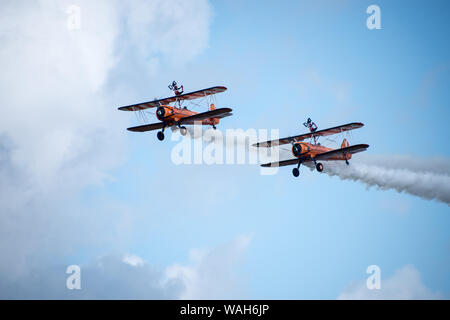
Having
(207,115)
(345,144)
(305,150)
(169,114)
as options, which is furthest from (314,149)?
(169,114)

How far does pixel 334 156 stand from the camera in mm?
55750

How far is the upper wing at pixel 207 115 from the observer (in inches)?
1992

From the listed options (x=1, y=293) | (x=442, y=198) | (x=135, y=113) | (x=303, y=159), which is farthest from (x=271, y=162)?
(x=1, y=293)

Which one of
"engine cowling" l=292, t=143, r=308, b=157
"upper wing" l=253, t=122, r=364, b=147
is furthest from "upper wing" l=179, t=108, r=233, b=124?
"upper wing" l=253, t=122, r=364, b=147

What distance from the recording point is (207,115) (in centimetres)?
5184

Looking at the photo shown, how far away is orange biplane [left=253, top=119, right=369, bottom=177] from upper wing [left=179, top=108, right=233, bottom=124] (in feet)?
20.6

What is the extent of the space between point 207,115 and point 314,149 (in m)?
8.72

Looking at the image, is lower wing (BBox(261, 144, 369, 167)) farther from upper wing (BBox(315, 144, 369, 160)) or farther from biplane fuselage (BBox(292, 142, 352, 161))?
biplane fuselage (BBox(292, 142, 352, 161))

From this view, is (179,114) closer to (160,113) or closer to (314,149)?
(160,113)

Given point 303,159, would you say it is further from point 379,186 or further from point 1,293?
point 1,293

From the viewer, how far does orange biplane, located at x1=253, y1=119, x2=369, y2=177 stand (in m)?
53.4

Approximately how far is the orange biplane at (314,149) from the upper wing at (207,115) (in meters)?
6.29

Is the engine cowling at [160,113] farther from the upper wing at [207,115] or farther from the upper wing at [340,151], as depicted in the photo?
the upper wing at [340,151]
